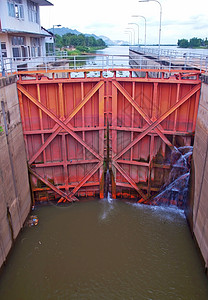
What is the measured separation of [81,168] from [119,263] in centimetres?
560

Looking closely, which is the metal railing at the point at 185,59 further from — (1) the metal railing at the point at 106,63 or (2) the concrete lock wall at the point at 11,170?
(2) the concrete lock wall at the point at 11,170

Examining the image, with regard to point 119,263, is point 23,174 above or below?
above

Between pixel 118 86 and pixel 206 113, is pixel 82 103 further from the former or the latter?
pixel 206 113

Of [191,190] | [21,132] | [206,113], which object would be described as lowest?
[191,190]

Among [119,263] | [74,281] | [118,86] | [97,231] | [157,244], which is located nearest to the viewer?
[74,281]

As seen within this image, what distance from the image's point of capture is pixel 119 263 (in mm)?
10031

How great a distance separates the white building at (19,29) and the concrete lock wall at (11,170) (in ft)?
11.7

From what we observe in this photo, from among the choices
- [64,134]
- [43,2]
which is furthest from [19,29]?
[64,134]

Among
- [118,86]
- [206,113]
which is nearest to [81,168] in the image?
[118,86]

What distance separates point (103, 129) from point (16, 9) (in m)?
11.2

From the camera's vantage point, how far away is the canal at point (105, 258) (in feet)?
29.5

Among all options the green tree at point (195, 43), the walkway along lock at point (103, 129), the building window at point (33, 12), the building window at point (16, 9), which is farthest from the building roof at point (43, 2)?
the green tree at point (195, 43)

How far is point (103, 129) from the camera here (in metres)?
13.4

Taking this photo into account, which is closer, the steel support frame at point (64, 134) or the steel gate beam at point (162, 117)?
the steel gate beam at point (162, 117)
